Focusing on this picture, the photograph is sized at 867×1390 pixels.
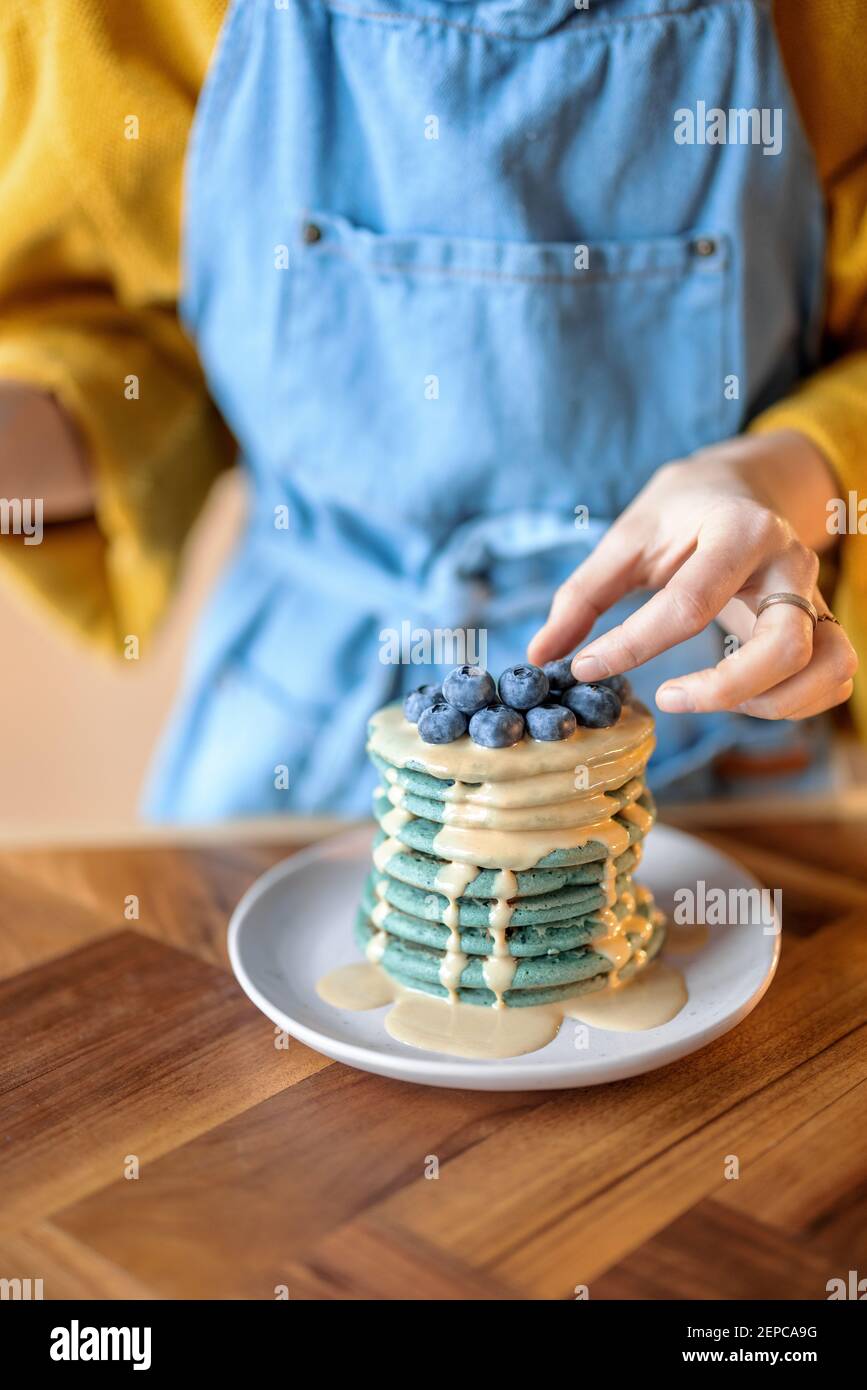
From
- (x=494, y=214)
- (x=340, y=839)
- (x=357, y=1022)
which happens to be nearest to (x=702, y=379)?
(x=494, y=214)

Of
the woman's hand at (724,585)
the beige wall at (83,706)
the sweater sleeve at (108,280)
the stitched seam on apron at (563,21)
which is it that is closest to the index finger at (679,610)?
the woman's hand at (724,585)

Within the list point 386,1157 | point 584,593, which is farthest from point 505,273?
point 386,1157

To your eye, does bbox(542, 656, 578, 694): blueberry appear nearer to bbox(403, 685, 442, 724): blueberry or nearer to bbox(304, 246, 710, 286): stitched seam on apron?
bbox(403, 685, 442, 724): blueberry

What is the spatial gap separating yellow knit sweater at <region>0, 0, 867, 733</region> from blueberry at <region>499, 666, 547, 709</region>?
40 centimetres

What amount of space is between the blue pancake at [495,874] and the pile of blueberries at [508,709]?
8 cm

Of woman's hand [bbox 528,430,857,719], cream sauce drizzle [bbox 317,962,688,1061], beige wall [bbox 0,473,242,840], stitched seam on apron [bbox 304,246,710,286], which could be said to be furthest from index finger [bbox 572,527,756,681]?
beige wall [bbox 0,473,242,840]

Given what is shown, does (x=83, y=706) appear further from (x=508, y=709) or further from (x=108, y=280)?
(x=508, y=709)

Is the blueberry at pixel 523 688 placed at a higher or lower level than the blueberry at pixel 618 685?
higher

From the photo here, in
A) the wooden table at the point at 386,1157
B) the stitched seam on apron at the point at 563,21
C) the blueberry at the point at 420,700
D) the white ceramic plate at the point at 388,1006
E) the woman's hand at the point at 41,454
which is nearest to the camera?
the wooden table at the point at 386,1157

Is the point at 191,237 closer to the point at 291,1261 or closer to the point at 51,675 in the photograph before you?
the point at 291,1261

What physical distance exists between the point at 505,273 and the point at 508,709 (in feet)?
1.41

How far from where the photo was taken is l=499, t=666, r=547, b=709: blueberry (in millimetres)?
871

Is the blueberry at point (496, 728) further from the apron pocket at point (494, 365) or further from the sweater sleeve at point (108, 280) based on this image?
the sweater sleeve at point (108, 280)

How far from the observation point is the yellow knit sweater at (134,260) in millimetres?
1088
